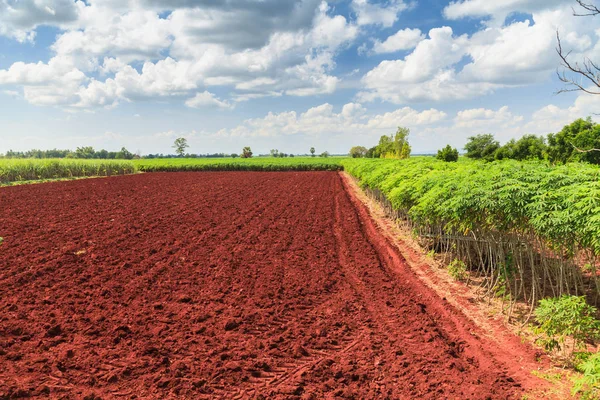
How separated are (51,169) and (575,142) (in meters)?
54.9

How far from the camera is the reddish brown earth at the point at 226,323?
5.11 metres

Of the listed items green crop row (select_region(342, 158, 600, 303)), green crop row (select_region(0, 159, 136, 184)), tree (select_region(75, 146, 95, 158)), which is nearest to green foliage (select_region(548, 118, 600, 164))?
green crop row (select_region(342, 158, 600, 303))

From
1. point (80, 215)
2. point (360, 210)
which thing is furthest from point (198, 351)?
point (360, 210)

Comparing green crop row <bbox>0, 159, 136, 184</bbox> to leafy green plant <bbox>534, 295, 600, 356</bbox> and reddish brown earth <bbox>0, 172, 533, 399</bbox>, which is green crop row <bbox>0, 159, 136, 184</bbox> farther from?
leafy green plant <bbox>534, 295, 600, 356</bbox>

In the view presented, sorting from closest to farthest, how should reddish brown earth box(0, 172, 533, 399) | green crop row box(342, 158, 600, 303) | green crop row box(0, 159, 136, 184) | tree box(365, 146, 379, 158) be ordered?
reddish brown earth box(0, 172, 533, 399) < green crop row box(342, 158, 600, 303) < green crop row box(0, 159, 136, 184) < tree box(365, 146, 379, 158)

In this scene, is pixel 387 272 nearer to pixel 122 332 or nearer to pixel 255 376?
pixel 255 376

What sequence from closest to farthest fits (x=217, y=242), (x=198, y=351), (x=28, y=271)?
(x=198, y=351)
(x=28, y=271)
(x=217, y=242)

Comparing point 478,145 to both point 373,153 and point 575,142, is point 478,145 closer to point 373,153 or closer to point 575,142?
point 575,142

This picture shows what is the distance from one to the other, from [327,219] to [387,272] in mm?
7245

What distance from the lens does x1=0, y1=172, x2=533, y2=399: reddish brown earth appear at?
5109 mm

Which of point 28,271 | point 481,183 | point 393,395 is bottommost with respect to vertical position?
point 393,395

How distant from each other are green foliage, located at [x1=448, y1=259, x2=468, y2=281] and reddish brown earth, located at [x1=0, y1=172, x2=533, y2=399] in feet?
A: 4.38

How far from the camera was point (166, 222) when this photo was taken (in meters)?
15.5

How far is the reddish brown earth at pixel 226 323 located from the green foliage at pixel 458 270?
134 centimetres
